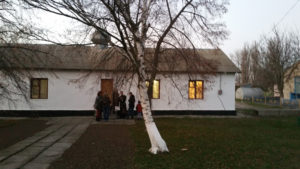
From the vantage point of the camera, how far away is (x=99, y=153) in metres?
6.99

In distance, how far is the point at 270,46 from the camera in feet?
90.3

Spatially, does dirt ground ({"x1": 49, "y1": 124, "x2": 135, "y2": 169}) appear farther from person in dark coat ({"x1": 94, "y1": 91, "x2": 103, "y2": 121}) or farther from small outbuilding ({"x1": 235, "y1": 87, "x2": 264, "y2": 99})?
small outbuilding ({"x1": 235, "y1": 87, "x2": 264, "y2": 99})

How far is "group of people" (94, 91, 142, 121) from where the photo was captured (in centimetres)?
1398

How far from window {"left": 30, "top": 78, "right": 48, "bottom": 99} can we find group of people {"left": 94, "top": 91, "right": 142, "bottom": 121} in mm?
4976

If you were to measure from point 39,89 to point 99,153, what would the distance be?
467 inches

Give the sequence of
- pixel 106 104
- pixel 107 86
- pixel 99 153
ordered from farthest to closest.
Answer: pixel 107 86 < pixel 106 104 < pixel 99 153

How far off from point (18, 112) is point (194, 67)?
43.3 feet

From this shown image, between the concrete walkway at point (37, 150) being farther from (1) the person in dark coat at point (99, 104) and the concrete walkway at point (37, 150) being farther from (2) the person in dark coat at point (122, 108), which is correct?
(2) the person in dark coat at point (122, 108)

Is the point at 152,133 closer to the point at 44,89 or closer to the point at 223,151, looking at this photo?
the point at 223,151

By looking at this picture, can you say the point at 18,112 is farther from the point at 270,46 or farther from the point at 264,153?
the point at 270,46

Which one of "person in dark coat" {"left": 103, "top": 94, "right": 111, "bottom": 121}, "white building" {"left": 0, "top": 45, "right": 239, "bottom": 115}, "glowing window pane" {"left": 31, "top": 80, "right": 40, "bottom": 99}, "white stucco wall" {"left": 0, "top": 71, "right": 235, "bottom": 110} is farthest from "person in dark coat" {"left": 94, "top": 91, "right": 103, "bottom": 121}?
"glowing window pane" {"left": 31, "top": 80, "right": 40, "bottom": 99}

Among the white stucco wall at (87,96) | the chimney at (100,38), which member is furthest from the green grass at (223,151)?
the white stucco wall at (87,96)

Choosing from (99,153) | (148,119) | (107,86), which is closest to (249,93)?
(107,86)

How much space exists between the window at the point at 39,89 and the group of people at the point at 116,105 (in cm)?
498
